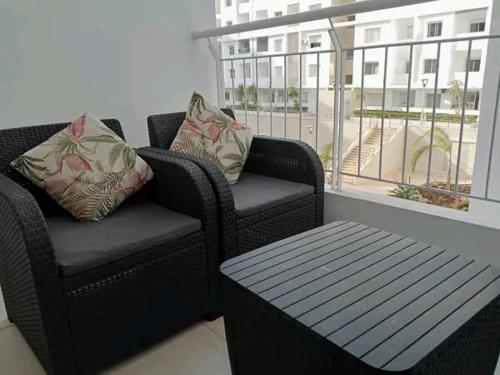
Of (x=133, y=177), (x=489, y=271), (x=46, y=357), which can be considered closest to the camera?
(x=489, y=271)

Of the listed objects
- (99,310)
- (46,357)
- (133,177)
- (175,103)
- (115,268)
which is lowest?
(46,357)

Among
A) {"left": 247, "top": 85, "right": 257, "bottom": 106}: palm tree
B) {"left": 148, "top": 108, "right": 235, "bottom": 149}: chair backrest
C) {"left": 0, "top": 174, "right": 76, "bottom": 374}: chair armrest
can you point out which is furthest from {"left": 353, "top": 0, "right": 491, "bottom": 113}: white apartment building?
{"left": 0, "top": 174, "right": 76, "bottom": 374}: chair armrest

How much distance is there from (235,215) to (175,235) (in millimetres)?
294

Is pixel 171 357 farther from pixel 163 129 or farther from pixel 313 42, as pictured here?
pixel 313 42

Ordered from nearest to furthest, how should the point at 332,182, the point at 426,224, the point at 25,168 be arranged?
the point at 25,168 → the point at 426,224 → the point at 332,182

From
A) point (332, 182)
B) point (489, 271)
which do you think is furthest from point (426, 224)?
point (489, 271)

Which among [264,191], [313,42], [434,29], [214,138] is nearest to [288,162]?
[264,191]

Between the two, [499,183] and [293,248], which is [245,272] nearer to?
[293,248]

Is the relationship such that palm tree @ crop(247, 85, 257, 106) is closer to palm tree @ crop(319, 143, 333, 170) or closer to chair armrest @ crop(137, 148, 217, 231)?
palm tree @ crop(319, 143, 333, 170)

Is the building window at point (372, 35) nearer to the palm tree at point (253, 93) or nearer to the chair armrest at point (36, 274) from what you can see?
the palm tree at point (253, 93)

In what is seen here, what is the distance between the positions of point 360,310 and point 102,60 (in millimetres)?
Result: 2264

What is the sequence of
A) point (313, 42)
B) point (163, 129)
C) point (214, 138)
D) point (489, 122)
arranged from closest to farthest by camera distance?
point (214, 138) → point (163, 129) → point (489, 122) → point (313, 42)

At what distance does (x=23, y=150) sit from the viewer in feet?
5.55

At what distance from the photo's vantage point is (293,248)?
1306mm
